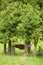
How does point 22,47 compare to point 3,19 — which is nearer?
point 3,19

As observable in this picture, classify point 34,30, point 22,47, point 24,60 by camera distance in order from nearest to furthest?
point 24,60 → point 34,30 → point 22,47

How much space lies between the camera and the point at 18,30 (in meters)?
22.4

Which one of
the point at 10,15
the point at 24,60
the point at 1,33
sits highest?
the point at 10,15

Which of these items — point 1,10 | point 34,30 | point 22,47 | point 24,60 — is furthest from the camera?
point 22,47

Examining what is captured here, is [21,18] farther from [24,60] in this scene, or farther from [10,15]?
[24,60]

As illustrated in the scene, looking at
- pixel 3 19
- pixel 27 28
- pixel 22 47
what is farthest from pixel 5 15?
pixel 22 47

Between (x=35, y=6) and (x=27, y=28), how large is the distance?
1943 millimetres

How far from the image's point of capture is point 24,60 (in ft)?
66.4

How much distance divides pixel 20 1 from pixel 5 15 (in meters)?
1.65

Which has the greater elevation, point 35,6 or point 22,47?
point 35,6

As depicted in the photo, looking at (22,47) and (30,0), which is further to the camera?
(22,47)

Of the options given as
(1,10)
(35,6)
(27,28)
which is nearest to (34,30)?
(27,28)

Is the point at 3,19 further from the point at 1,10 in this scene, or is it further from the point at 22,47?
the point at 22,47

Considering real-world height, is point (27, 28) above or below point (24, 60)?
above
